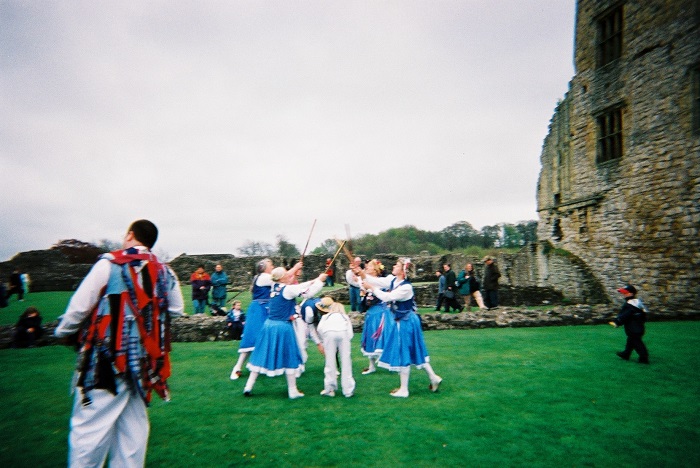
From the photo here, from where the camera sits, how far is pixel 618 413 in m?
4.89

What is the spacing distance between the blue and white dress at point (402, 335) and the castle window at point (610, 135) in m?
13.6

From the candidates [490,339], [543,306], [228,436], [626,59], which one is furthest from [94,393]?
[626,59]

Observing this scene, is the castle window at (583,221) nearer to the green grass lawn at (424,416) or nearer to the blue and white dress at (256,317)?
the green grass lawn at (424,416)

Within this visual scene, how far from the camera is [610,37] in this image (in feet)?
50.4

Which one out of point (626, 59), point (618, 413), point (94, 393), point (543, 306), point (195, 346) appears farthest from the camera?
point (543, 306)

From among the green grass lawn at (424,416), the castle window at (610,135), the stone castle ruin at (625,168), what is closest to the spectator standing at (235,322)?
the green grass lawn at (424,416)

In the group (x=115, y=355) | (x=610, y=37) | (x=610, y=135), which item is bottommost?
(x=115, y=355)

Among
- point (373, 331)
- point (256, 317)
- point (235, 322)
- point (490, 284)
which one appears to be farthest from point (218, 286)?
point (490, 284)

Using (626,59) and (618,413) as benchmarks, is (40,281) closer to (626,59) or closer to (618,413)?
(618,413)

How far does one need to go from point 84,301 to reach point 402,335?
423cm

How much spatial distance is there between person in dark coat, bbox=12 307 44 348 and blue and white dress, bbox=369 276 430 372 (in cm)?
913

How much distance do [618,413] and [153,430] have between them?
588cm

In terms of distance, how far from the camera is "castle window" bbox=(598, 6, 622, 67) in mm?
15031

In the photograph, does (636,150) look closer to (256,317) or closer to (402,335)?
(402,335)
